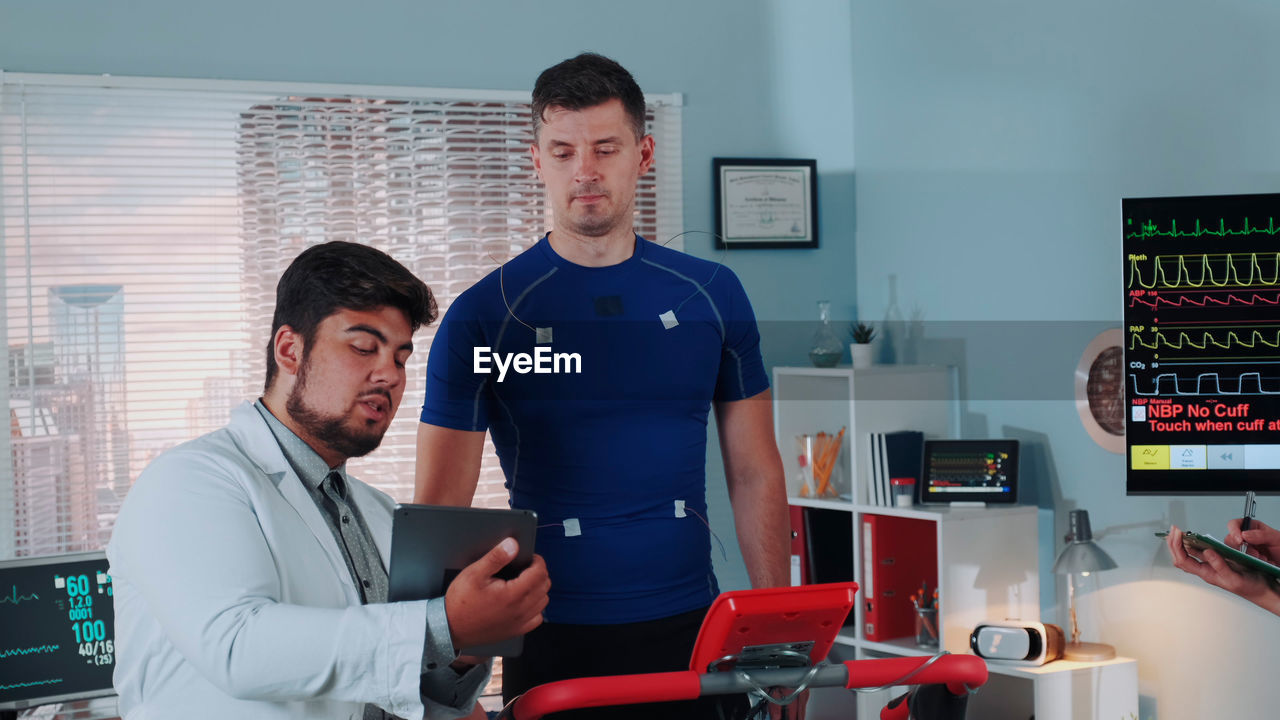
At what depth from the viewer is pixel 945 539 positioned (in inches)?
120

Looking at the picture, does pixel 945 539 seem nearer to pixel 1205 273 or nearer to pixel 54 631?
pixel 1205 273

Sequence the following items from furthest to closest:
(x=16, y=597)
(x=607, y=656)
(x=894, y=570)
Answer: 1. (x=894, y=570)
2. (x=16, y=597)
3. (x=607, y=656)

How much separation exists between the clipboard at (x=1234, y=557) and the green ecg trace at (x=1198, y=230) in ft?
2.40

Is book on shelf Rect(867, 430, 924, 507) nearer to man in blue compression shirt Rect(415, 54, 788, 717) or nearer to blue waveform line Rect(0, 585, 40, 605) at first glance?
man in blue compression shirt Rect(415, 54, 788, 717)

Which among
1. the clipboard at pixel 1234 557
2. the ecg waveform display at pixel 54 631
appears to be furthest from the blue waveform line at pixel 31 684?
the clipboard at pixel 1234 557

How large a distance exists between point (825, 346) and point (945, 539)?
82cm

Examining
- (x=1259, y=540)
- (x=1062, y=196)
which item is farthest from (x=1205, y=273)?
(x=1062, y=196)

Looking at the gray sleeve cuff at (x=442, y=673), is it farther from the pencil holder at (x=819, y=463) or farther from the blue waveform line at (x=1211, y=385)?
the pencil holder at (x=819, y=463)

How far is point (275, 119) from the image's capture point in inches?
136

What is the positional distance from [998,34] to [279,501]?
281cm

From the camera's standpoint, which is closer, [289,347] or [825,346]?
[289,347]

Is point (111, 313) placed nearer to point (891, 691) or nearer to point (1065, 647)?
point (891, 691)

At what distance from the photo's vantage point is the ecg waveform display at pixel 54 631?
2.49m

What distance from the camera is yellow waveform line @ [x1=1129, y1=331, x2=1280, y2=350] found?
7.47 feet
